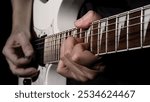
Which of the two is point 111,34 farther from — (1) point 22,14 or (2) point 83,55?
(1) point 22,14

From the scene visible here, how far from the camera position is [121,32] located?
1.68 feet

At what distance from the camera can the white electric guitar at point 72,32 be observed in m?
0.48

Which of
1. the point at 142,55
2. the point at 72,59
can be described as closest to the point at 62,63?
the point at 72,59

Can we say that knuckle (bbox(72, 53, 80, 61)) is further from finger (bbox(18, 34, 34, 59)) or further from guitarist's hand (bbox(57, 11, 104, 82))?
finger (bbox(18, 34, 34, 59))

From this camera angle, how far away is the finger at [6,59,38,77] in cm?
79

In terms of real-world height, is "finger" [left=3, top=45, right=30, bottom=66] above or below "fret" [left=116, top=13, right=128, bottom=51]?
below

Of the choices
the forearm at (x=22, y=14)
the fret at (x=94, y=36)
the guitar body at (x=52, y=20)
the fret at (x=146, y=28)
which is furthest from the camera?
the forearm at (x=22, y=14)

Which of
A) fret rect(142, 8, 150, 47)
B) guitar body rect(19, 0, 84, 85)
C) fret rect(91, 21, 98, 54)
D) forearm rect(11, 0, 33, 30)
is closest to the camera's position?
fret rect(142, 8, 150, 47)

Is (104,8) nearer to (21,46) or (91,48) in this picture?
(91,48)

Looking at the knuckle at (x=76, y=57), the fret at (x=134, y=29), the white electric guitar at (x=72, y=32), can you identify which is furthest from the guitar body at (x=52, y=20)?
the fret at (x=134, y=29)

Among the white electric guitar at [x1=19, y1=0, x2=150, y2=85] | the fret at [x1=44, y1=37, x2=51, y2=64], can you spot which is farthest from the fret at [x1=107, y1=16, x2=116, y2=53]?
the fret at [x1=44, y1=37, x2=51, y2=64]

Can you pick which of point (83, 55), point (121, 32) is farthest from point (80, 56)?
point (121, 32)

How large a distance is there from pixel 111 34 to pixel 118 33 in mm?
16

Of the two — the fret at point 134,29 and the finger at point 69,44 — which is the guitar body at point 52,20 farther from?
the fret at point 134,29
